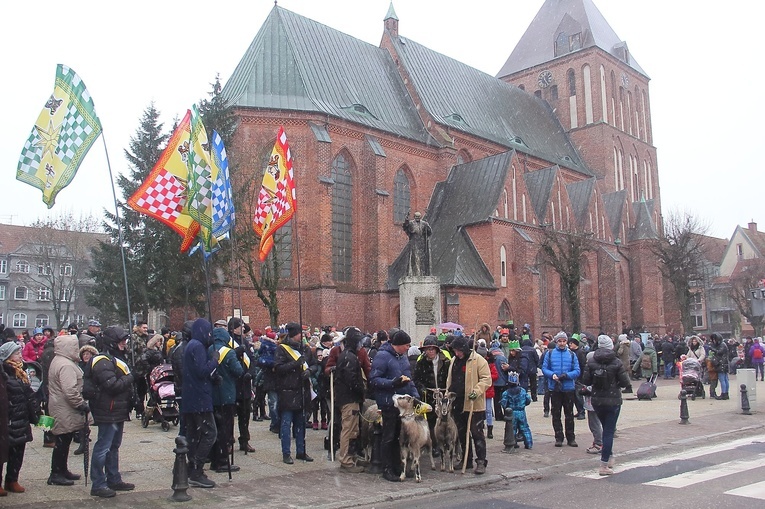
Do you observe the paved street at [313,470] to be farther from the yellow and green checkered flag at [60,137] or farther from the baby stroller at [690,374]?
the yellow and green checkered flag at [60,137]

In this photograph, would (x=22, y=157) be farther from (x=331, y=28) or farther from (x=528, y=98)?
(x=528, y=98)

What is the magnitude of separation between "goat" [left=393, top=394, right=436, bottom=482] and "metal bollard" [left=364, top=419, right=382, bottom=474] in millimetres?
547

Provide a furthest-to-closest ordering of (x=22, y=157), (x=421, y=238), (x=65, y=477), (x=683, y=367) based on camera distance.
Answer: (x=421, y=238), (x=683, y=367), (x=22, y=157), (x=65, y=477)

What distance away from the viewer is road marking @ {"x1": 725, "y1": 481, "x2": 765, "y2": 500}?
7996 mm

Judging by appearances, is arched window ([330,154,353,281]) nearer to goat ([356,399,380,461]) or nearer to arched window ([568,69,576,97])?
goat ([356,399,380,461])

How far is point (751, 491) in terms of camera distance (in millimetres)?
8234

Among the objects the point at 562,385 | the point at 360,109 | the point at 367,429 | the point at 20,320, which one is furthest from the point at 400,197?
the point at 20,320

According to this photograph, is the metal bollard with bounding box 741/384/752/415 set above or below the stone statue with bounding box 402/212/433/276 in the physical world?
below

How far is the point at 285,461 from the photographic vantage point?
9.95 meters

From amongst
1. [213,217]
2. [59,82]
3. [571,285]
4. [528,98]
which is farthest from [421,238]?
[528,98]

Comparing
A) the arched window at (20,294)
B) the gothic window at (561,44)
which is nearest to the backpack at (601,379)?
the gothic window at (561,44)

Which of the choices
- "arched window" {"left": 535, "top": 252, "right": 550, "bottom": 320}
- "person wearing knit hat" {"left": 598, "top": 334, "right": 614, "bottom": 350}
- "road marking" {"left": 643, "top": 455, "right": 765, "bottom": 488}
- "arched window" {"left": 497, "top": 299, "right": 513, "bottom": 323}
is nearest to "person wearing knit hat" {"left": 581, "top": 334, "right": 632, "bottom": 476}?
"person wearing knit hat" {"left": 598, "top": 334, "right": 614, "bottom": 350}

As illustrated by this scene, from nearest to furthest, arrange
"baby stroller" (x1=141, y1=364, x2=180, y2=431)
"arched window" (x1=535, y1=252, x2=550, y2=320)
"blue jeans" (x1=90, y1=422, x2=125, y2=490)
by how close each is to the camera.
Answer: "blue jeans" (x1=90, y1=422, x2=125, y2=490), "baby stroller" (x1=141, y1=364, x2=180, y2=431), "arched window" (x1=535, y1=252, x2=550, y2=320)

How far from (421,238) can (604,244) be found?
26.2 metres
